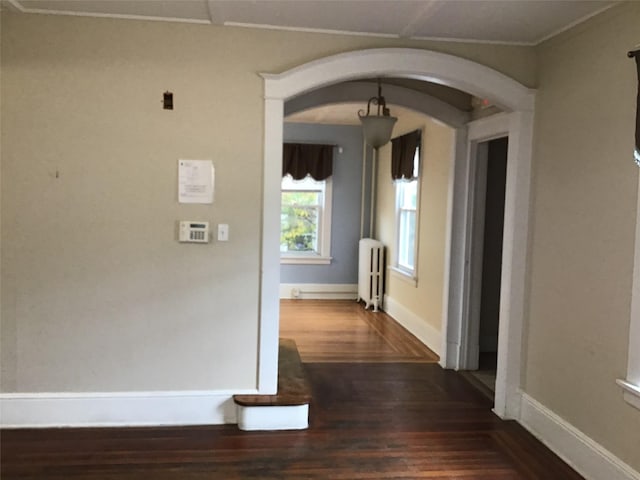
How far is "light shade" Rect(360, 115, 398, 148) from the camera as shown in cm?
466

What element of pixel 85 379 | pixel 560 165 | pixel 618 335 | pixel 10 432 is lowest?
pixel 10 432

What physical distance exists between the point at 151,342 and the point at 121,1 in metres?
1.93

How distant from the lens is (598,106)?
9.98 ft

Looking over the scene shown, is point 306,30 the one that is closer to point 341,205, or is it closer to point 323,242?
point 341,205

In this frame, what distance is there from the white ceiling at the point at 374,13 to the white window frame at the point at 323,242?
4747mm

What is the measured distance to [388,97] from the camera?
4684 mm

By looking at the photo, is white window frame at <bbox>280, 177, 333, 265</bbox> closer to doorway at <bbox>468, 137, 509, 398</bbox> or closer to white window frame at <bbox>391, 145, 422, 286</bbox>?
white window frame at <bbox>391, 145, 422, 286</bbox>

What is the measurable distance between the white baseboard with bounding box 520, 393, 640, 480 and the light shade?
7.38 feet

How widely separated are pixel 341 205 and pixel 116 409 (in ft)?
17.1

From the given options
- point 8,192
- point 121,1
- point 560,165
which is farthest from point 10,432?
point 560,165

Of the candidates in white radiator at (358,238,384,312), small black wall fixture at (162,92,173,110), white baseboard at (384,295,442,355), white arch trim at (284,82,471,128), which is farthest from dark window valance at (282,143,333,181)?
small black wall fixture at (162,92,173,110)

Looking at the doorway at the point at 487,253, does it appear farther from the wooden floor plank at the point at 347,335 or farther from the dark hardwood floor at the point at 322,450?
the dark hardwood floor at the point at 322,450

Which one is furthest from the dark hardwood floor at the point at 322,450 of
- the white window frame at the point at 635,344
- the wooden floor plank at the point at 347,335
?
the wooden floor plank at the point at 347,335

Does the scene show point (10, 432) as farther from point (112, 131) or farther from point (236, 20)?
point (236, 20)
